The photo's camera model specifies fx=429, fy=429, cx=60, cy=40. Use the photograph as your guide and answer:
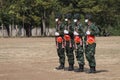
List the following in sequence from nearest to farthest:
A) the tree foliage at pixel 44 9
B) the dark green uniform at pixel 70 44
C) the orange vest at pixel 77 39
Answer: the orange vest at pixel 77 39, the dark green uniform at pixel 70 44, the tree foliage at pixel 44 9

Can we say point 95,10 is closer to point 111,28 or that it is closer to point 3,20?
point 111,28

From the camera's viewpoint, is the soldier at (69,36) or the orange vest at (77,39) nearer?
the orange vest at (77,39)

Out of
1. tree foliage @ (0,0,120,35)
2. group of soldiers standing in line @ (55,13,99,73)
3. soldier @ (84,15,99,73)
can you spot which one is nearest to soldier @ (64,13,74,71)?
group of soldiers standing in line @ (55,13,99,73)

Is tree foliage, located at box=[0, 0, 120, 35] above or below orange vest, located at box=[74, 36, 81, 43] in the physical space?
below

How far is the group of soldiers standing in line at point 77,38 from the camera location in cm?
1527

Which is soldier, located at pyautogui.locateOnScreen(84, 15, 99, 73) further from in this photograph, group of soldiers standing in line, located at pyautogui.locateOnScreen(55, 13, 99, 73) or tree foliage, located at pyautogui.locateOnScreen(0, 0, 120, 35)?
tree foliage, located at pyautogui.locateOnScreen(0, 0, 120, 35)

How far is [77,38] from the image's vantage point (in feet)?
51.6

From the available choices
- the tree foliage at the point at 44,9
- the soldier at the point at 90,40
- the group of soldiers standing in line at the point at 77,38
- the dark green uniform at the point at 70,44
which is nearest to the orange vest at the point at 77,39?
the group of soldiers standing in line at the point at 77,38

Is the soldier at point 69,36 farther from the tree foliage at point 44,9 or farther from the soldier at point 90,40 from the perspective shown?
the tree foliage at point 44,9

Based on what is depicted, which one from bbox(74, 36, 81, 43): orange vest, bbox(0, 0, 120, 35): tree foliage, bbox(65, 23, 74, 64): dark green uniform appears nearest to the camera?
bbox(74, 36, 81, 43): orange vest

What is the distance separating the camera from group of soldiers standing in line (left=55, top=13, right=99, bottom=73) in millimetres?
15273

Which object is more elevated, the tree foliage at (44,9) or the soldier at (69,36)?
the soldier at (69,36)

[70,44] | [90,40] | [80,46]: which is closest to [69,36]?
[70,44]

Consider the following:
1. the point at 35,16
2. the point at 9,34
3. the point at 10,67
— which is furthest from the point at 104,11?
the point at 10,67
